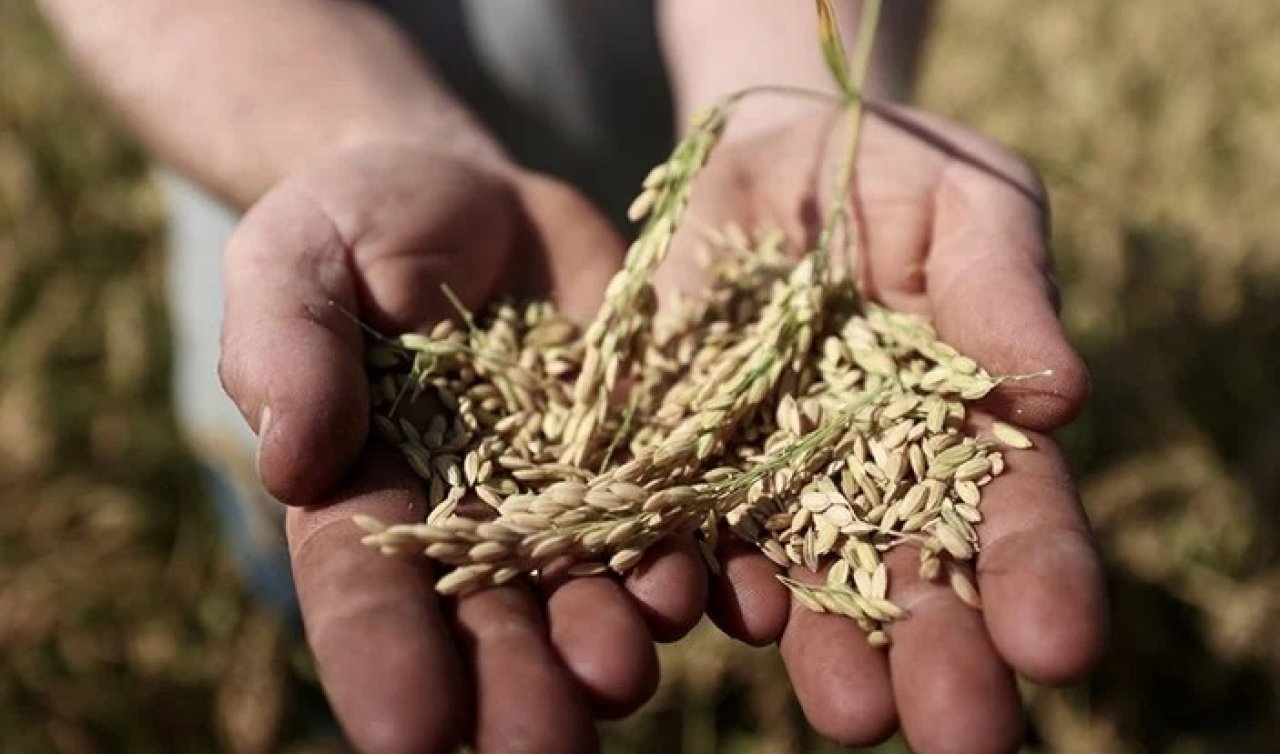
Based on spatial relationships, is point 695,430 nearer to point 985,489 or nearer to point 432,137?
point 985,489

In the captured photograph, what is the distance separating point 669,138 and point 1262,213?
1715mm

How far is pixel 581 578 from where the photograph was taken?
5.00ft

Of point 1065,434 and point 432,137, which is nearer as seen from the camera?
point 432,137

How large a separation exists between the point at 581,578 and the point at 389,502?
0.25 m

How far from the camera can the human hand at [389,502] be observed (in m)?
1.32

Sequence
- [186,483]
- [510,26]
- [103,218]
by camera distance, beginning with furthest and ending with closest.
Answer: [103,218] < [186,483] < [510,26]

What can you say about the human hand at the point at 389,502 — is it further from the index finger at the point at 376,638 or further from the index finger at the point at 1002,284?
the index finger at the point at 1002,284

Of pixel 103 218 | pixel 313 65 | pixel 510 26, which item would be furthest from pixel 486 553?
pixel 103 218

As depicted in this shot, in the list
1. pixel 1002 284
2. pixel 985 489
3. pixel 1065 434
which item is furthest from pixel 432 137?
pixel 1065 434

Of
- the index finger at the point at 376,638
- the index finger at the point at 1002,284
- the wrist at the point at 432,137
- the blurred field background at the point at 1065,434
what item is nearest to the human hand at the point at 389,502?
the index finger at the point at 376,638

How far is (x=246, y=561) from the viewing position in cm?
296

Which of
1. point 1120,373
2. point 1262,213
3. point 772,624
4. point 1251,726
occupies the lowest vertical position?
point 1251,726

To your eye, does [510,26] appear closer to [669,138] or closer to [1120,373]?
[669,138]

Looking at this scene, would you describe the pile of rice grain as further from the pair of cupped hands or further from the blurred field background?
the blurred field background
